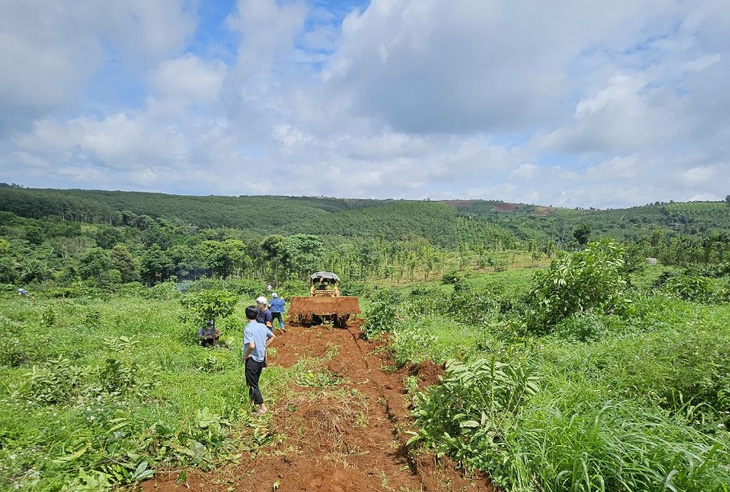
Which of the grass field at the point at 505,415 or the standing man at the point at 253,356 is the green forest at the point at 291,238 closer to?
the grass field at the point at 505,415

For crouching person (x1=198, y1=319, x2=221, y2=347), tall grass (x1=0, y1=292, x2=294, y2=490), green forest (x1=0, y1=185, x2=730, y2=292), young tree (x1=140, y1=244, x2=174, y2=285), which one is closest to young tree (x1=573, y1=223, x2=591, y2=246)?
green forest (x1=0, y1=185, x2=730, y2=292)

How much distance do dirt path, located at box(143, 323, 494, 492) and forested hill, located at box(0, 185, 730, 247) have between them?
247ft

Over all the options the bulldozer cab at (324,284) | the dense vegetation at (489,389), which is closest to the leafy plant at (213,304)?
the dense vegetation at (489,389)

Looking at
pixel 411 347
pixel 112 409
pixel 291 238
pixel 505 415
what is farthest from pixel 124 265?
pixel 505 415

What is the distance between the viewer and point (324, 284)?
15.5 meters

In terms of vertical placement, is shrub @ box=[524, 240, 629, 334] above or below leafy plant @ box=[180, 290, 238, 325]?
above

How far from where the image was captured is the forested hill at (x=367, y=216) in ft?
343

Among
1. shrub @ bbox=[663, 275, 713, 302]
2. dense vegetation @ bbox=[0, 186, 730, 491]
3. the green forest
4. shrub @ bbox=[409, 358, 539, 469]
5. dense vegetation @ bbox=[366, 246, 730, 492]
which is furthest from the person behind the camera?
the green forest

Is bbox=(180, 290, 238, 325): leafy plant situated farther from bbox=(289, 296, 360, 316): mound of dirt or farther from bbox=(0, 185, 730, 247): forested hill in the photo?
bbox=(0, 185, 730, 247): forested hill

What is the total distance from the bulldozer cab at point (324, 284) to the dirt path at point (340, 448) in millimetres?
7373

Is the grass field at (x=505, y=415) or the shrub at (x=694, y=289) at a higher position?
the shrub at (x=694, y=289)

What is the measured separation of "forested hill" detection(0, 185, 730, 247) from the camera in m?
105

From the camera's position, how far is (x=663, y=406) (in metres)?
3.63

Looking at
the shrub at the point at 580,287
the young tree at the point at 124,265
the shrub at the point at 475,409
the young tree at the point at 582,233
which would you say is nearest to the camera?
the shrub at the point at 475,409
